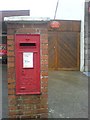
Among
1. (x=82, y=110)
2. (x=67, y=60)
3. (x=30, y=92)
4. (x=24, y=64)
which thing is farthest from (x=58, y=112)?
(x=67, y=60)

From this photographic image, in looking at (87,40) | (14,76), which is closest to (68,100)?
(14,76)

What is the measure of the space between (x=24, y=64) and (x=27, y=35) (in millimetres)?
574

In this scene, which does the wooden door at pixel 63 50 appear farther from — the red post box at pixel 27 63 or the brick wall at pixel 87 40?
the red post box at pixel 27 63

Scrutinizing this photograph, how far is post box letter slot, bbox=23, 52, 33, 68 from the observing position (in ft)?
16.4

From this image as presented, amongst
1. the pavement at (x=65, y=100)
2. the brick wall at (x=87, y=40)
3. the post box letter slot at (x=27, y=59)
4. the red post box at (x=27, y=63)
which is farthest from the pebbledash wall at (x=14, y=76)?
the brick wall at (x=87, y=40)

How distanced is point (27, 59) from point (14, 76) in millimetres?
436

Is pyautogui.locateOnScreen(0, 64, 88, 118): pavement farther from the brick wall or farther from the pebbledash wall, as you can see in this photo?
the brick wall

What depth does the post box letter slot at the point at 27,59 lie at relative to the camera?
501 centimetres

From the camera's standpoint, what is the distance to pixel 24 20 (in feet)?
16.4

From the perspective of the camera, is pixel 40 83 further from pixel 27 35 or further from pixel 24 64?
pixel 27 35

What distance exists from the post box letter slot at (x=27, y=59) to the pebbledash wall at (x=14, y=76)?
0.67 feet

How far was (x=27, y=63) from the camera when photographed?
5.05 m

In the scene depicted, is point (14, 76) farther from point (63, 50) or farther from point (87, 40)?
point (63, 50)

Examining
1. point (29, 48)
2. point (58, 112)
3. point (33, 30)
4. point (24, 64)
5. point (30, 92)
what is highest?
point (33, 30)
